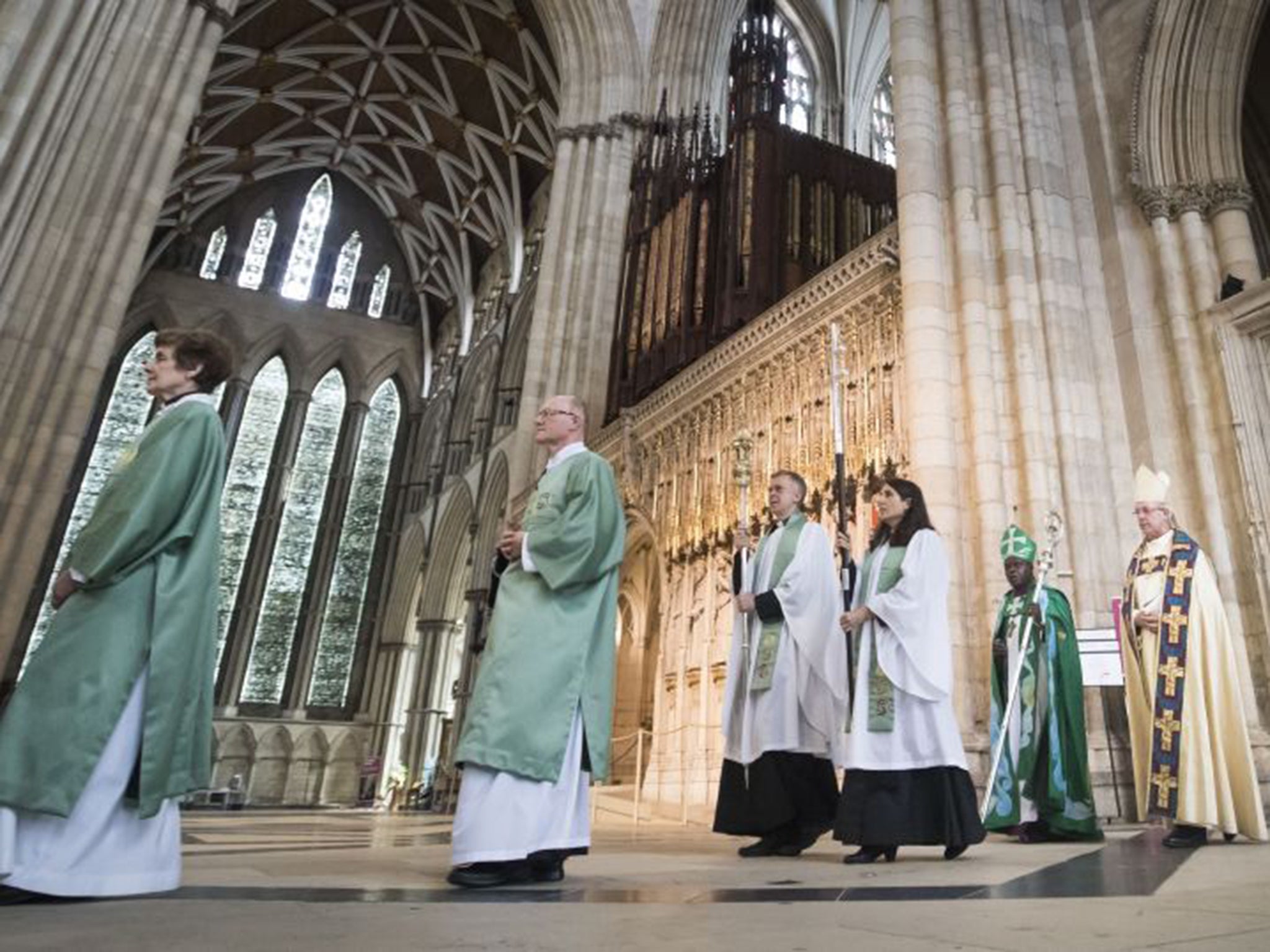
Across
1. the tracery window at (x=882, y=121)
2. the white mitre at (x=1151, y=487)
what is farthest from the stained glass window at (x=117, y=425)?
the white mitre at (x=1151, y=487)

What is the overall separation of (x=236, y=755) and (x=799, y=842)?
61.7 feet

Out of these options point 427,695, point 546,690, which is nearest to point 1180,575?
point 546,690

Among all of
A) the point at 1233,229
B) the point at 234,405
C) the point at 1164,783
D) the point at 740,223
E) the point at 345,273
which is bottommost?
the point at 1164,783

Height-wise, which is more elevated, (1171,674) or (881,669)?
(1171,674)

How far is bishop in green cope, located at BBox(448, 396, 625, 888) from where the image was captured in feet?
7.73

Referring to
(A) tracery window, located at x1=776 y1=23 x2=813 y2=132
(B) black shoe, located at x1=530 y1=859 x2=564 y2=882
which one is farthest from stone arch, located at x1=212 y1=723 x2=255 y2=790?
(B) black shoe, located at x1=530 y1=859 x2=564 y2=882

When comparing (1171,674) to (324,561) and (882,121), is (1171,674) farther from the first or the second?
(324,561)

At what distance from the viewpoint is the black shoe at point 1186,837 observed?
144 inches

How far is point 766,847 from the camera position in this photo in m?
3.54

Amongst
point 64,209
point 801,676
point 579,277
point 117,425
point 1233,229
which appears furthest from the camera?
point 117,425

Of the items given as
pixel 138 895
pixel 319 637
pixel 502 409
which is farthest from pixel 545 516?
pixel 319 637

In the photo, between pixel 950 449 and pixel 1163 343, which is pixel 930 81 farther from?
pixel 950 449

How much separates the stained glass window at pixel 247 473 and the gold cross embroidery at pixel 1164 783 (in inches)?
770

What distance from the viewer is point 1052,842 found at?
4242 millimetres
